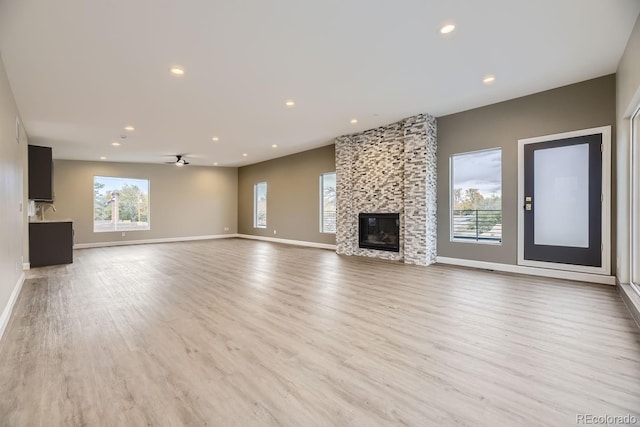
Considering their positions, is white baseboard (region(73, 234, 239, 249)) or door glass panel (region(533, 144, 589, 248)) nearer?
door glass panel (region(533, 144, 589, 248))

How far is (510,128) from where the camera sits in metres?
5.22

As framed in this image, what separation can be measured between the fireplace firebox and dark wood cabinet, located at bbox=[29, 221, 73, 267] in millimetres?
6502

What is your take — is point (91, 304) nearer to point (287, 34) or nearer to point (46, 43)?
point (46, 43)

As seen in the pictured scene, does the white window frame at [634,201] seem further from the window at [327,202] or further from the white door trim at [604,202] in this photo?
the window at [327,202]

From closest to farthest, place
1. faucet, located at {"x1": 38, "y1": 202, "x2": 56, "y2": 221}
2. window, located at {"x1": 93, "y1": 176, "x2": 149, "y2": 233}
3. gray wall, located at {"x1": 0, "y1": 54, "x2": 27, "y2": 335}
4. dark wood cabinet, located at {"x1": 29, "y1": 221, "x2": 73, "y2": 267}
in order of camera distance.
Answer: gray wall, located at {"x1": 0, "y1": 54, "x2": 27, "y2": 335} → dark wood cabinet, located at {"x1": 29, "y1": 221, "x2": 73, "y2": 267} → faucet, located at {"x1": 38, "y1": 202, "x2": 56, "y2": 221} → window, located at {"x1": 93, "y1": 176, "x2": 149, "y2": 233}

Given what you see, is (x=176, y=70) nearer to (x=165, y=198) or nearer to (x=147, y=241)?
(x=165, y=198)

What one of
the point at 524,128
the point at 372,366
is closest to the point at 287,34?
the point at 372,366

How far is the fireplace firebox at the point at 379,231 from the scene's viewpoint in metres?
6.65

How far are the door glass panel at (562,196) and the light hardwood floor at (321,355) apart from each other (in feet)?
2.56

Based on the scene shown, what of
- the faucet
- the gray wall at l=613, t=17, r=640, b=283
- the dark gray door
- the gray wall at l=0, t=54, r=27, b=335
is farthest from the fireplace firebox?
the faucet

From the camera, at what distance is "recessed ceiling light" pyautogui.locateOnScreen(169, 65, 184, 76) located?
12.3 ft

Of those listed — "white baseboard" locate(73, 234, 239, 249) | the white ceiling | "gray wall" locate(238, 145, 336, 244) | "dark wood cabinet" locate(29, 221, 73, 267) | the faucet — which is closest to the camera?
the white ceiling

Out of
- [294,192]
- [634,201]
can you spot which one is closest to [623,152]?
[634,201]

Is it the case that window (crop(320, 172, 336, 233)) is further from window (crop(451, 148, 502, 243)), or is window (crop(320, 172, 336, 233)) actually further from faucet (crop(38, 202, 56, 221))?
faucet (crop(38, 202, 56, 221))
